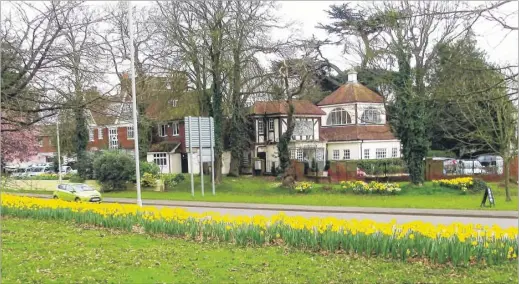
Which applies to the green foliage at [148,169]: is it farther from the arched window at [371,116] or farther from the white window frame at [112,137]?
the white window frame at [112,137]

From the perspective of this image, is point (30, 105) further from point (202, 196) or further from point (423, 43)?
point (423, 43)

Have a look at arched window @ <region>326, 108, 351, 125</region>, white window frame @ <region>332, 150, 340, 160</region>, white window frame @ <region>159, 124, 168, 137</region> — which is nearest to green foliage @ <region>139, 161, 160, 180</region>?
white window frame @ <region>159, 124, 168, 137</region>

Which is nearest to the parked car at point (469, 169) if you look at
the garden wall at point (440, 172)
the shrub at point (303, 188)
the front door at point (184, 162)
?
the garden wall at point (440, 172)

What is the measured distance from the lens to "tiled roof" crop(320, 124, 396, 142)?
163ft

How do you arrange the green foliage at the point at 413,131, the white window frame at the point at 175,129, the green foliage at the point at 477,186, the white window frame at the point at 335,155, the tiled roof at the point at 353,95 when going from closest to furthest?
1. the green foliage at the point at 477,186
2. the green foliage at the point at 413,131
3. the tiled roof at the point at 353,95
4. the white window frame at the point at 335,155
5. the white window frame at the point at 175,129

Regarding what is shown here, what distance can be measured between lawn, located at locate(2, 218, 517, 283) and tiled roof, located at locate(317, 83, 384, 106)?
4059cm

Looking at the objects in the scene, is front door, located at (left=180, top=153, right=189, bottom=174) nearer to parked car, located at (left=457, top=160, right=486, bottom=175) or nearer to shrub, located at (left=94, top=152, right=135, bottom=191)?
shrub, located at (left=94, top=152, right=135, bottom=191)

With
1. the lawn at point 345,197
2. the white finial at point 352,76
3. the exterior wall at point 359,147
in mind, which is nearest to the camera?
the lawn at point 345,197

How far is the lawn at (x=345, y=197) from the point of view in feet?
81.7

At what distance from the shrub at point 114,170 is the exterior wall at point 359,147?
68.3 ft

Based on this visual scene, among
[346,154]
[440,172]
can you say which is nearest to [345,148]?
[346,154]

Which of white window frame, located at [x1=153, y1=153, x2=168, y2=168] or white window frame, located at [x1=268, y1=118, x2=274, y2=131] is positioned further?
white window frame, located at [x1=153, y1=153, x2=168, y2=168]

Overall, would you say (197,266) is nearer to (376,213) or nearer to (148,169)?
(376,213)

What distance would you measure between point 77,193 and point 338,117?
29927 mm
